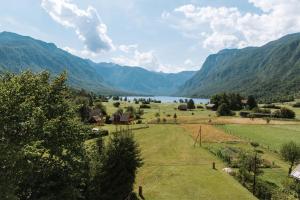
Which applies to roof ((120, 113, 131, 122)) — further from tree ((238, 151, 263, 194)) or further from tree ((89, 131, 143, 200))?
tree ((89, 131, 143, 200))

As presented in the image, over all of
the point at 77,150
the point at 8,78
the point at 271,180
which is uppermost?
the point at 8,78

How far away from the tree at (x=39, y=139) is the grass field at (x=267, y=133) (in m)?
61.2

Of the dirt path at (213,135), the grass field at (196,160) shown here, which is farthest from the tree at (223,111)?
the dirt path at (213,135)

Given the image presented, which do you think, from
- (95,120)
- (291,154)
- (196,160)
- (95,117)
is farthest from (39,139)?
(95,117)

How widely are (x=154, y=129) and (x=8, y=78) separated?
84.6m

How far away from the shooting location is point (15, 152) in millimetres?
26266

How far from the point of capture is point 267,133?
11250cm

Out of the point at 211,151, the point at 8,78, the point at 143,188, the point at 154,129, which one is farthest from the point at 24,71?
the point at 154,129

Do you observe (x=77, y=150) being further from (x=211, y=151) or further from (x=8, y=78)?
(x=211, y=151)

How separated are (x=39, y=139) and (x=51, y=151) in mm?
1972

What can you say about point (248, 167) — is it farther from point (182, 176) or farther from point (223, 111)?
point (223, 111)

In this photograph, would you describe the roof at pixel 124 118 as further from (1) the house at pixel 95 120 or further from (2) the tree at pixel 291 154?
(2) the tree at pixel 291 154

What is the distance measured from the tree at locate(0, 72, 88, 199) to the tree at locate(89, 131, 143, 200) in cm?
281

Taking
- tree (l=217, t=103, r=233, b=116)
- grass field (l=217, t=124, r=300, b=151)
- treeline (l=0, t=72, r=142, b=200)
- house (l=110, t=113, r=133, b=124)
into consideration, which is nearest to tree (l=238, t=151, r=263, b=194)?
treeline (l=0, t=72, r=142, b=200)
